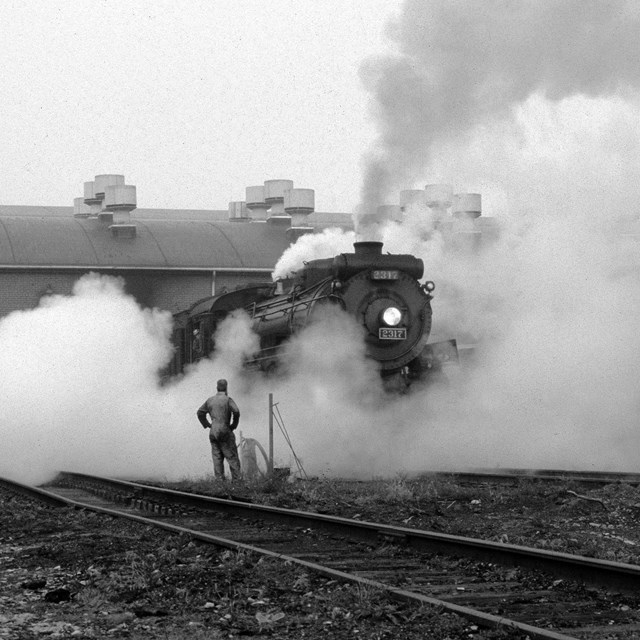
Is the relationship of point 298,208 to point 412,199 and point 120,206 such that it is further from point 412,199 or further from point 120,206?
point 412,199

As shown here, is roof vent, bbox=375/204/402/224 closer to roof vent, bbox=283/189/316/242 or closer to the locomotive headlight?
the locomotive headlight

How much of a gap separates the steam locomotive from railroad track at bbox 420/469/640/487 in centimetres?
221

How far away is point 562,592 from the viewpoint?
7.33 metres

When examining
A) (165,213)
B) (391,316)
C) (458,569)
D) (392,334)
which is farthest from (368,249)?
(165,213)

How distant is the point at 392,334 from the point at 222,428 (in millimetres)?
2985

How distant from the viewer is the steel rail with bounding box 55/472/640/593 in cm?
725

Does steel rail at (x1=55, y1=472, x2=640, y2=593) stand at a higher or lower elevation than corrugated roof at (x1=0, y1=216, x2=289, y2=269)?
lower

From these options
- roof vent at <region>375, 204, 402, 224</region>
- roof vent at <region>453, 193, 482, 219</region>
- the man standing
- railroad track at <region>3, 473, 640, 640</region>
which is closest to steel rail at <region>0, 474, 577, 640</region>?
railroad track at <region>3, 473, 640, 640</region>

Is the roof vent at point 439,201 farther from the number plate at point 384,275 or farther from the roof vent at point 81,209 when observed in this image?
the roof vent at point 81,209

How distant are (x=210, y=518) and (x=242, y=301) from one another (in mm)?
8972

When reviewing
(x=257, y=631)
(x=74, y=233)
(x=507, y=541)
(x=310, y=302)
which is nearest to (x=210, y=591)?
(x=257, y=631)

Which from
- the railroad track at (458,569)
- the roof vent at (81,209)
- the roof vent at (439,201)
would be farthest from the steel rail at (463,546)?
the roof vent at (81,209)

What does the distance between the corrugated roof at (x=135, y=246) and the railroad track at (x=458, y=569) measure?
3016 centimetres

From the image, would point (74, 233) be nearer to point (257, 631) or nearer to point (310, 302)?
point (310, 302)
